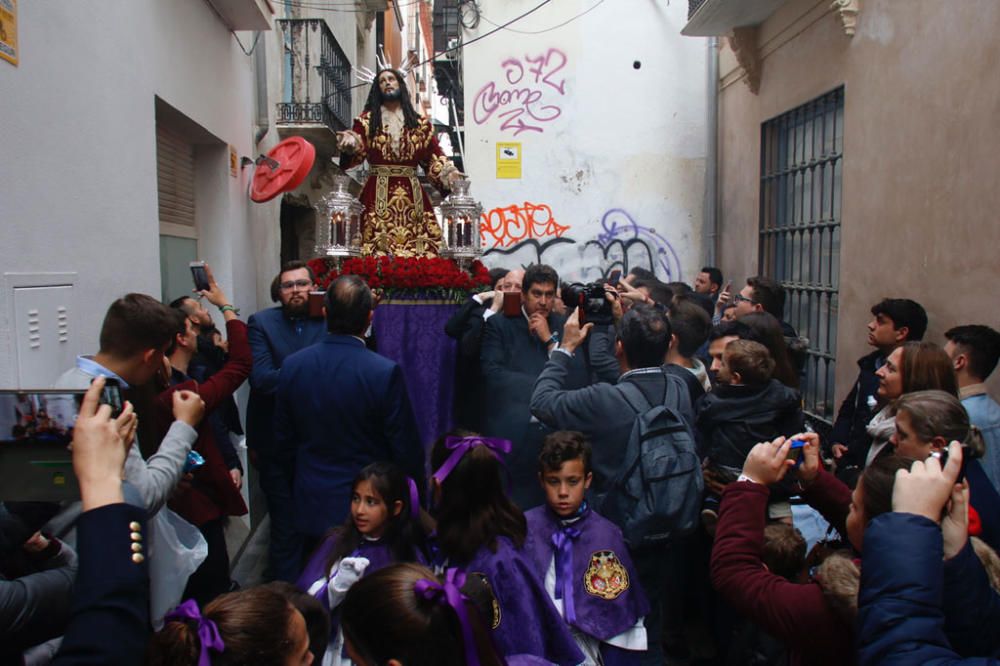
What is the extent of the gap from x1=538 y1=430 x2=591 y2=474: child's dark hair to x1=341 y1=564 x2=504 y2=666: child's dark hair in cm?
118

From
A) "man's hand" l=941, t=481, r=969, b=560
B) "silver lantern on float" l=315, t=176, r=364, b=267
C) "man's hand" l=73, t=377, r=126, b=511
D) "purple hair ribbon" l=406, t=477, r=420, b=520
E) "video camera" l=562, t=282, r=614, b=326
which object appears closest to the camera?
"man's hand" l=73, t=377, r=126, b=511

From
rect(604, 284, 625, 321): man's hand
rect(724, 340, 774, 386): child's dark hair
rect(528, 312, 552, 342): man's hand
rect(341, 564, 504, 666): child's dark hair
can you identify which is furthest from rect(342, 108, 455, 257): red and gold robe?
rect(341, 564, 504, 666): child's dark hair

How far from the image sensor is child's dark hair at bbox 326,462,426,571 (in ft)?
9.23

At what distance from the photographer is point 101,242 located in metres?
3.54

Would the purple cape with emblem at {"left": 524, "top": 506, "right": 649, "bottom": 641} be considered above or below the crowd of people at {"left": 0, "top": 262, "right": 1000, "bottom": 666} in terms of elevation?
below

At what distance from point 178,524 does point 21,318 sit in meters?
1.05

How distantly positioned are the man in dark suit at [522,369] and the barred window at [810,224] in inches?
123

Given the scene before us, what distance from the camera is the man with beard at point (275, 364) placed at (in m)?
4.01

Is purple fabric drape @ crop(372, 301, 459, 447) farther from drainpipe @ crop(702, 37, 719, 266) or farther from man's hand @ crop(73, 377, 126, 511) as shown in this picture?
drainpipe @ crop(702, 37, 719, 266)

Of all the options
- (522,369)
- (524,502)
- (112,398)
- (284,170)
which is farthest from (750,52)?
(112,398)

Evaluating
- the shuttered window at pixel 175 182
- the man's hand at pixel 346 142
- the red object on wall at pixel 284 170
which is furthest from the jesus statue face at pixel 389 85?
the shuttered window at pixel 175 182

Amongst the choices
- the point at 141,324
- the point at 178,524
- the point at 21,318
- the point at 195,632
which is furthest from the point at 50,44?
the point at 195,632

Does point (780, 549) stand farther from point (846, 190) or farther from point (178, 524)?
point (846, 190)

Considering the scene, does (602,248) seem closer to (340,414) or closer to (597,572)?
(340,414)
